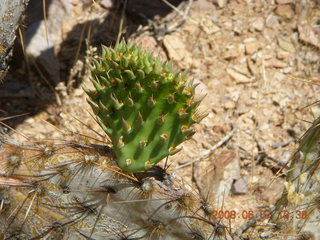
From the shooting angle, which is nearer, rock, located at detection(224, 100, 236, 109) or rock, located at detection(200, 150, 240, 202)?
rock, located at detection(200, 150, 240, 202)

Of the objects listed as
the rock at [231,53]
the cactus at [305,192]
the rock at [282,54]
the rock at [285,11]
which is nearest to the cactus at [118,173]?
the cactus at [305,192]

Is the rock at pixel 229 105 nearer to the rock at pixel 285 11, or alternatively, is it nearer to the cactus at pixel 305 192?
the rock at pixel 285 11

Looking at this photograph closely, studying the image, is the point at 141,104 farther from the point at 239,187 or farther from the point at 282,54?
the point at 282,54

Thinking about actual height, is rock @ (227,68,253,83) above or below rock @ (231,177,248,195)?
above

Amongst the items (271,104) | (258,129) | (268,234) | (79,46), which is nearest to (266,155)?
(258,129)

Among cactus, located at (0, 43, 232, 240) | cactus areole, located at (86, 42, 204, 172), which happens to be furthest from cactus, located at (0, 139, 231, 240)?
cactus areole, located at (86, 42, 204, 172)

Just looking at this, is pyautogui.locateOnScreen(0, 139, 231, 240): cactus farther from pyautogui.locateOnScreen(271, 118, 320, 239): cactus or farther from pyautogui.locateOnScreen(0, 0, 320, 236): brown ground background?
pyautogui.locateOnScreen(0, 0, 320, 236): brown ground background
